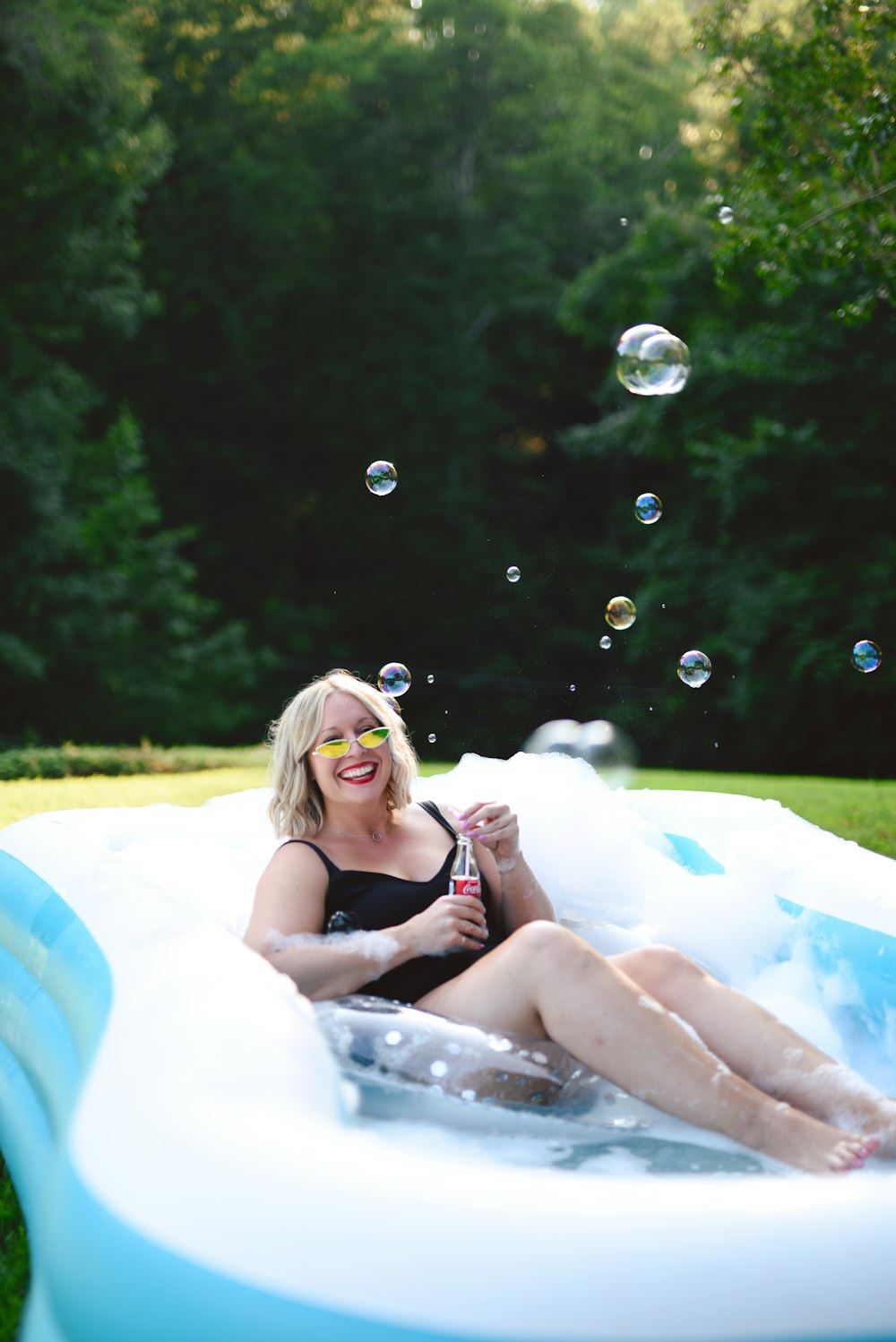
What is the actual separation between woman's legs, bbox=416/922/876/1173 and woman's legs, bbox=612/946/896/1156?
11 centimetres

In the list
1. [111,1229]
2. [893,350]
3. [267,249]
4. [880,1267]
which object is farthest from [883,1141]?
[267,249]

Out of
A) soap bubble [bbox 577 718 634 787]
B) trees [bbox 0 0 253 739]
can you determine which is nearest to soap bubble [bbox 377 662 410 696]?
soap bubble [bbox 577 718 634 787]

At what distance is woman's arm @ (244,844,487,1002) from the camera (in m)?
2.27

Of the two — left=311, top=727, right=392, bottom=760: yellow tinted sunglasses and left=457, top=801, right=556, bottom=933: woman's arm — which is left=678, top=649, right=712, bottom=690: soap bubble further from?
left=311, top=727, right=392, bottom=760: yellow tinted sunglasses

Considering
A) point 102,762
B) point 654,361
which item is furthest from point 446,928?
point 102,762

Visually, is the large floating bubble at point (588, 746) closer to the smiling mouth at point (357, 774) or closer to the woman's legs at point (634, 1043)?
the smiling mouth at point (357, 774)

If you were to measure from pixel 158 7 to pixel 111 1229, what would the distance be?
16.4 m

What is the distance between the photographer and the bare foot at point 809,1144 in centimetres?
190

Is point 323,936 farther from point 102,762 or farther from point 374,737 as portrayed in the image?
point 102,762

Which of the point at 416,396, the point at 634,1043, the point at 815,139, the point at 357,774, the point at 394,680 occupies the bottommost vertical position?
the point at 634,1043

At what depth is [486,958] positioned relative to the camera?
223 cm

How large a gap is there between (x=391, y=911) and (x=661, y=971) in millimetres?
519

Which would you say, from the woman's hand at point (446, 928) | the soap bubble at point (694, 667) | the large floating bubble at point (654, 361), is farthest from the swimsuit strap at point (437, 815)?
the large floating bubble at point (654, 361)

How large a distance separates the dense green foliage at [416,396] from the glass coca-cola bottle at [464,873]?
904cm
